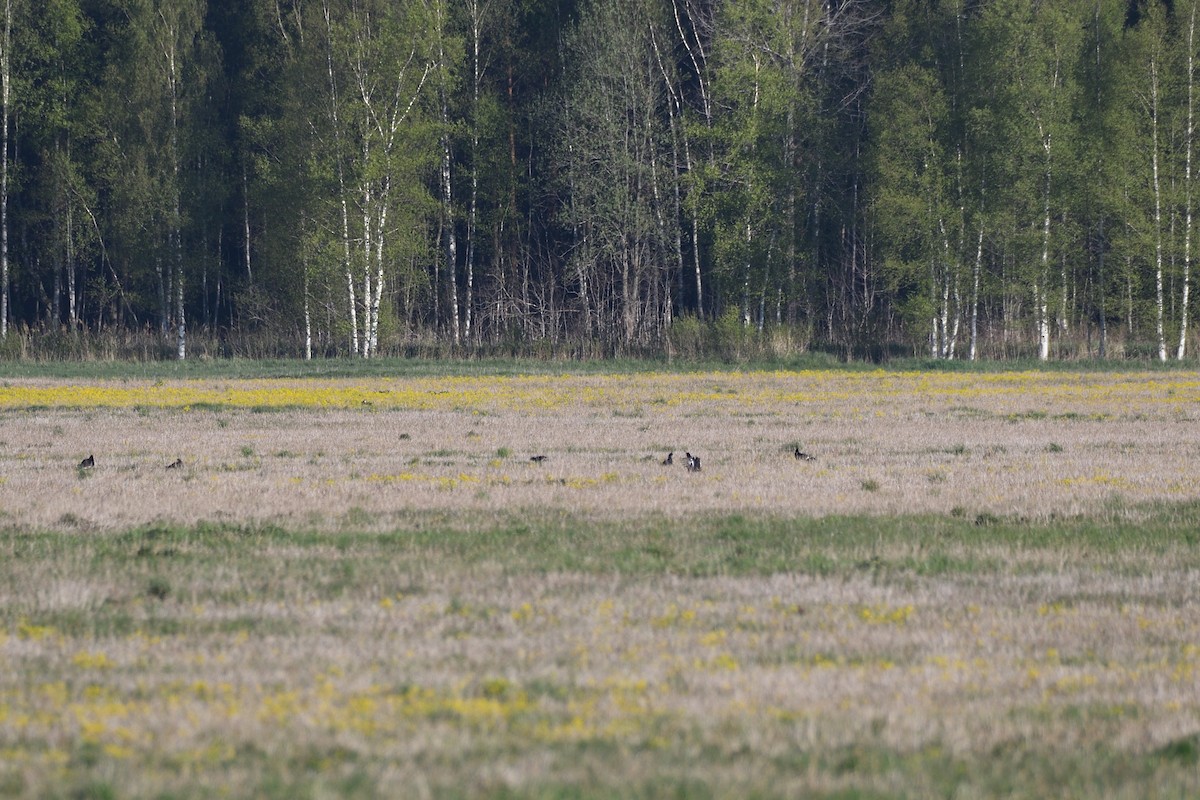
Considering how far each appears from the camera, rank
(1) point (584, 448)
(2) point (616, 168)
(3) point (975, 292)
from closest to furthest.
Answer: (1) point (584, 448)
(3) point (975, 292)
(2) point (616, 168)

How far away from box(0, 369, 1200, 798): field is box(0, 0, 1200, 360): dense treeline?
2963 cm

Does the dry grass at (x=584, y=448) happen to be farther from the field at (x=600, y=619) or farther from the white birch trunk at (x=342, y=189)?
the white birch trunk at (x=342, y=189)

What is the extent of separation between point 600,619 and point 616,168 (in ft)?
150

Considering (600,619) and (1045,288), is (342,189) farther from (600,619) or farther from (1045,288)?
(600,619)

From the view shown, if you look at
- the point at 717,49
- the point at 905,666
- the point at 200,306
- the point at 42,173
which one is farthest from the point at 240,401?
the point at 200,306

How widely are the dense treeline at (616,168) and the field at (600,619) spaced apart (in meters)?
29.6

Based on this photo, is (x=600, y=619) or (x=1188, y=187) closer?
(x=600, y=619)

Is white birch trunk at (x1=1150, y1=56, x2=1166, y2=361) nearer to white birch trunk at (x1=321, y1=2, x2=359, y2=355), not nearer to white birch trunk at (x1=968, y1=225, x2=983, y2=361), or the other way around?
white birch trunk at (x1=968, y1=225, x2=983, y2=361)

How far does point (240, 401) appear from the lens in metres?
30.1

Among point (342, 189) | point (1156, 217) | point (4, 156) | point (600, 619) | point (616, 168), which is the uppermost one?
point (4, 156)

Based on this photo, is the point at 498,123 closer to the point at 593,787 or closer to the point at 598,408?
the point at 598,408

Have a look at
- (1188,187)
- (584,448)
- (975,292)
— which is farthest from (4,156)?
(1188,187)

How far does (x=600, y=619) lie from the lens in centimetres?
961

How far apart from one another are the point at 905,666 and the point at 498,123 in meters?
51.5
